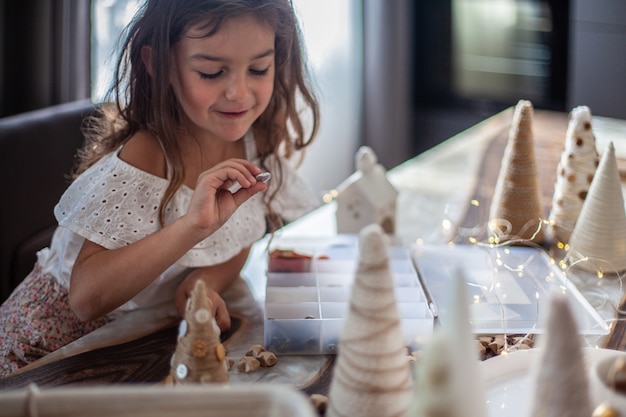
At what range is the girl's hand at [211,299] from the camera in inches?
45.7

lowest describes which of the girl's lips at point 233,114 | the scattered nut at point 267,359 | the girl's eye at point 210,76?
the scattered nut at point 267,359

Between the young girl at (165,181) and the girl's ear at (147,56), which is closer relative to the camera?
the young girl at (165,181)

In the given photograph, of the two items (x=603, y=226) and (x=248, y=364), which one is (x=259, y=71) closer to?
(x=248, y=364)

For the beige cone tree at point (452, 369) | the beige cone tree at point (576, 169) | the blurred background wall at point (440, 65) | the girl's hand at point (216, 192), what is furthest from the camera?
the blurred background wall at point (440, 65)

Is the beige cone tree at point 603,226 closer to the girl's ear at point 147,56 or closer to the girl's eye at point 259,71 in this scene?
the girl's eye at point 259,71

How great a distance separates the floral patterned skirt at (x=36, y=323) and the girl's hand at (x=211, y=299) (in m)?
0.17

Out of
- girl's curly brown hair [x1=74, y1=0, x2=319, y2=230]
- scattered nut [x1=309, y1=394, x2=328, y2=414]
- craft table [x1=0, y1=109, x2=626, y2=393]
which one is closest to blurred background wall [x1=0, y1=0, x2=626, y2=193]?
craft table [x1=0, y1=109, x2=626, y2=393]

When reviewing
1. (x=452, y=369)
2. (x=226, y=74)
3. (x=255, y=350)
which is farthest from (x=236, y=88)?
(x=452, y=369)

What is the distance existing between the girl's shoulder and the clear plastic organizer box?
9.9 inches

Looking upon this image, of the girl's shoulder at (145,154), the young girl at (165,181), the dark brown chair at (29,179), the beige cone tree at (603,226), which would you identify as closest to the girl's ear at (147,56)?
the young girl at (165,181)

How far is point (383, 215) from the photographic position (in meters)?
1.51

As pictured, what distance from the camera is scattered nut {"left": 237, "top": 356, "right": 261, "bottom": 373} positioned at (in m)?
1.00

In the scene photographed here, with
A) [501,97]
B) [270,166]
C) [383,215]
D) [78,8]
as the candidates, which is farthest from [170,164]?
[501,97]

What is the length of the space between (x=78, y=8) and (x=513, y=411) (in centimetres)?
210
